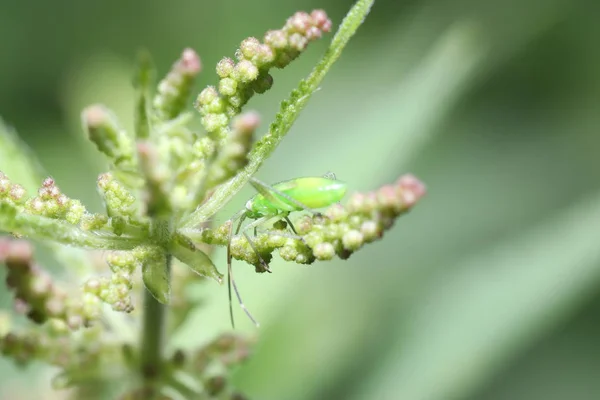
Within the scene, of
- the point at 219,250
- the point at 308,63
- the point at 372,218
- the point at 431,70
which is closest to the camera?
the point at 372,218

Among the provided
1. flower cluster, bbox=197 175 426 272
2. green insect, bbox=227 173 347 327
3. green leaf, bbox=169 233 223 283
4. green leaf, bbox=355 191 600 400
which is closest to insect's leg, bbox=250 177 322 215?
green insect, bbox=227 173 347 327

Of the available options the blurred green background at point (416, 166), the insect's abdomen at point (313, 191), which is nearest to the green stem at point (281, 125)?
the insect's abdomen at point (313, 191)

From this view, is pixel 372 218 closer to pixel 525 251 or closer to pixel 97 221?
pixel 97 221

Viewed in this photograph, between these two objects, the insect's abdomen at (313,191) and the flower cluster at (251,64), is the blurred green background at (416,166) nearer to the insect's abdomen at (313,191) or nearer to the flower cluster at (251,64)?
the insect's abdomen at (313,191)

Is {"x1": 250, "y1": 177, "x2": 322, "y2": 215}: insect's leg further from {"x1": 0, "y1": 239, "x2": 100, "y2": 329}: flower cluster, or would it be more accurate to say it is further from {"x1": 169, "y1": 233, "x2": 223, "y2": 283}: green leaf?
{"x1": 0, "y1": 239, "x2": 100, "y2": 329}: flower cluster

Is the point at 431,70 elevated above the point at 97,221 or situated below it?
above

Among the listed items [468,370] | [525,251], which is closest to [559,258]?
[525,251]

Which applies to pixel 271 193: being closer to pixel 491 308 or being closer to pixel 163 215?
pixel 163 215
